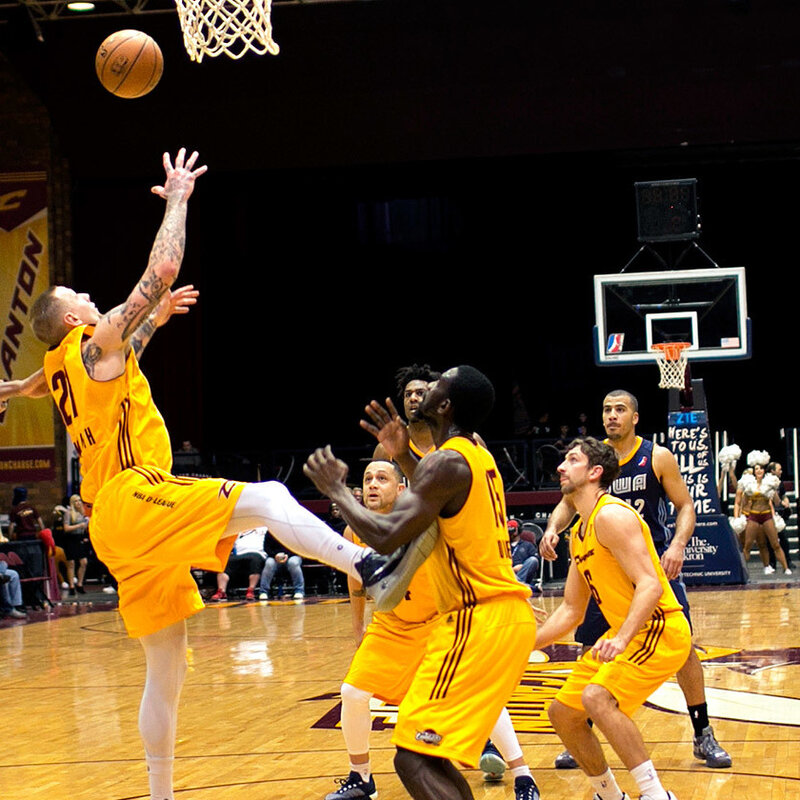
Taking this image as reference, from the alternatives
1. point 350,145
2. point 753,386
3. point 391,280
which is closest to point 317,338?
point 391,280

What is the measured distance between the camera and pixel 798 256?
75.7 feet

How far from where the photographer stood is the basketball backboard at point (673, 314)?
51.4ft

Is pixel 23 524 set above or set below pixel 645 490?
below

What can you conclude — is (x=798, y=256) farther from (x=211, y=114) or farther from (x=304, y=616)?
(x=304, y=616)

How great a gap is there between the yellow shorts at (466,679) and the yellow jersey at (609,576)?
116 centimetres

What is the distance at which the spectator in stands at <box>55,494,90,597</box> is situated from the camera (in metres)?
17.9

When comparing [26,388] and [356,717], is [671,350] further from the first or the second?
[26,388]

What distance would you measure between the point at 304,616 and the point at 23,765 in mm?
8012

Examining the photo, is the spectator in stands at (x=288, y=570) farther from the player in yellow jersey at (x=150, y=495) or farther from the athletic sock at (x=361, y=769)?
the player in yellow jersey at (x=150, y=495)

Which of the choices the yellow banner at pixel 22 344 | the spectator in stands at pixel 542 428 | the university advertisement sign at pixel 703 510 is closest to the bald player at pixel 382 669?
the university advertisement sign at pixel 703 510

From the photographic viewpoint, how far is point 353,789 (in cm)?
530

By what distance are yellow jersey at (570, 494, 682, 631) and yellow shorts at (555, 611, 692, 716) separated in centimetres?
7

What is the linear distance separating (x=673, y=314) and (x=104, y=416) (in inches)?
479

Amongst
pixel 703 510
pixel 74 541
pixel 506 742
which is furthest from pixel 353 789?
pixel 74 541
